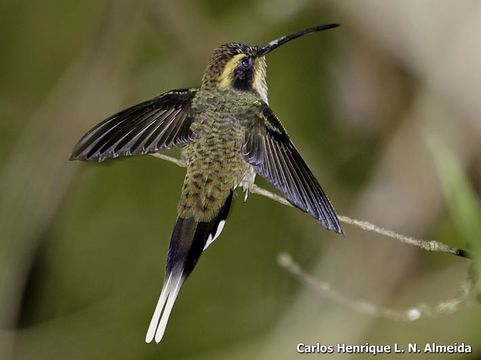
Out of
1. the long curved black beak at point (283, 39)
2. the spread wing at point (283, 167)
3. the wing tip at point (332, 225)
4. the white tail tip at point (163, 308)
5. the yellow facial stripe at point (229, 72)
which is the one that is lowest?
the white tail tip at point (163, 308)

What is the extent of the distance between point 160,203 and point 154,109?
5.12ft

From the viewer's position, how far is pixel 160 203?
3000 millimetres

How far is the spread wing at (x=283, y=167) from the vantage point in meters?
1.06

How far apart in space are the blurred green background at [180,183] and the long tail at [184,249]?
2.46ft

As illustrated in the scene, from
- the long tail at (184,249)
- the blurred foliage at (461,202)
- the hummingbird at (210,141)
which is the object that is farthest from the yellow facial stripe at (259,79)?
the blurred foliage at (461,202)

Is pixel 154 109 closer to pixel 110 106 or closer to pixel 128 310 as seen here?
pixel 110 106

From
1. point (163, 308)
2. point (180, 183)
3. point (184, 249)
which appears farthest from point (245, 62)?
point (180, 183)

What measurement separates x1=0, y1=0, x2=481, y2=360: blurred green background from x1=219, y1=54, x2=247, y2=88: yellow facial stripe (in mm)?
747

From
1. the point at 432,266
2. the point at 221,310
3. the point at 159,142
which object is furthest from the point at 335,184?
the point at 159,142

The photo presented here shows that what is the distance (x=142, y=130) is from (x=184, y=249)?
26 centimetres

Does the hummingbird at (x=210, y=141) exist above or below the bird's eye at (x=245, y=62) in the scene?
below

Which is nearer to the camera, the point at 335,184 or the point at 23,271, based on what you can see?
the point at 23,271

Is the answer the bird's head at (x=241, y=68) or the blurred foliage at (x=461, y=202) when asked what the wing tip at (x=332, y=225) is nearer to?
the blurred foliage at (x=461, y=202)

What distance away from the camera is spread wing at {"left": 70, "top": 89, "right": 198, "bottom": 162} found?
1240mm
